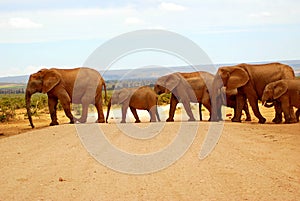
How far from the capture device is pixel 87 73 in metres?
22.5

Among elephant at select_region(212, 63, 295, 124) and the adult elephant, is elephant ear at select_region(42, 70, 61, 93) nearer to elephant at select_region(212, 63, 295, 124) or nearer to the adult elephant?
the adult elephant

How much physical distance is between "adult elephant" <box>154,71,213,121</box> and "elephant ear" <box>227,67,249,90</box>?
129 cm

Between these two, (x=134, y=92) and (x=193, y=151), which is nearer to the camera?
(x=193, y=151)

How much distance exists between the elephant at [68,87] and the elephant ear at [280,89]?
6.79 meters

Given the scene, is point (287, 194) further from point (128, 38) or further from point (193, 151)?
point (128, 38)

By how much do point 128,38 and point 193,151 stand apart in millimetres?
5858

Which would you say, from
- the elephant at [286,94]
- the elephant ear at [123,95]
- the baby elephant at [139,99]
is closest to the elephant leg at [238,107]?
the elephant at [286,94]

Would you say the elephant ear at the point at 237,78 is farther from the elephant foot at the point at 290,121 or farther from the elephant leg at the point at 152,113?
the elephant leg at the point at 152,113

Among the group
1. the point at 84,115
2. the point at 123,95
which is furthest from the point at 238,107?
the point at 84,115

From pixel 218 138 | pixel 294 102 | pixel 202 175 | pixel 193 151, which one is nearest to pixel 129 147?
pixel 193 151

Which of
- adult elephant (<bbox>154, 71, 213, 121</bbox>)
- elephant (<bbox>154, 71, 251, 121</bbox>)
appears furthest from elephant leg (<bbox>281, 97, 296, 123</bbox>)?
adult elephant (<bbox>154, 71, 213, 121</bbox>)

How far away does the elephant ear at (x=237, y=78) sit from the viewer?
856 inches

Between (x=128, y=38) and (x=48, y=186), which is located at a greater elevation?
(x=128, y=38)

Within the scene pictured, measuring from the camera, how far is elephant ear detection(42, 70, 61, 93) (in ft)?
71.4
